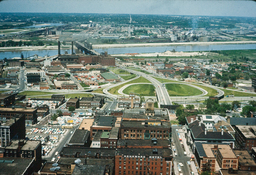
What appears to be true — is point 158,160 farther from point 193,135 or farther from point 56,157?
point 56,157

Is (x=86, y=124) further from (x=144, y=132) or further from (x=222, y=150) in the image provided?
(x=222, y=150)

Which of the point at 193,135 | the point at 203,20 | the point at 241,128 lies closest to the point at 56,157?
the point at 193,135

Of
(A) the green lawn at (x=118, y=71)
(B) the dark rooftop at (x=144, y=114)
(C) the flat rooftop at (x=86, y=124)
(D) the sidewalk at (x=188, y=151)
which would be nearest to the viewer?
(D) the sidewalk at (x=188, y=151)

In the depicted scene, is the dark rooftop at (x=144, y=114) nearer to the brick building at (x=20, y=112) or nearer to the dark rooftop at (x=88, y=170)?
the brick building at (x=20, y=112)

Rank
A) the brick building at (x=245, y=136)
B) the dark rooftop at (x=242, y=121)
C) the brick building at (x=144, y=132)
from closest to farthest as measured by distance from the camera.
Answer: the brick building at (x=144, y=132) → the brick building at (x=245, y=136) → the dark rooftop at (x=242, y=121)

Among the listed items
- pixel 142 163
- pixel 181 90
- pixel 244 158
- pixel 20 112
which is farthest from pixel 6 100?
pixel 244 158

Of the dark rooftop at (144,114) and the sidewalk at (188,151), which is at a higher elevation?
the dark rooftop at (144,114)

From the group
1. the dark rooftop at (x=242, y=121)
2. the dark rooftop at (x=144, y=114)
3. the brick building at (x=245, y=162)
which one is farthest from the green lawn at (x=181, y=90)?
the brick building at (x=245, y=162)

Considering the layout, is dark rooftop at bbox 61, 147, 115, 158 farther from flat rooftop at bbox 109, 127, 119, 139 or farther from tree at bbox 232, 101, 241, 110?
tree at bbox 232, 101, 241, 110
